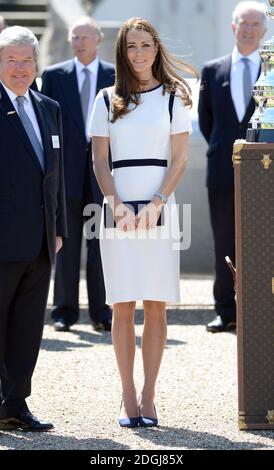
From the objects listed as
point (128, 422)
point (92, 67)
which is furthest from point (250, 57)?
point (128, 422)

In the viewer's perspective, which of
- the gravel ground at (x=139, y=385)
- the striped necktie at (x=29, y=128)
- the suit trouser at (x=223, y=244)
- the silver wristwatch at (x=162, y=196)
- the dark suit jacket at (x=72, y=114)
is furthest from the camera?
the suit trouser at (x=223, y=244)

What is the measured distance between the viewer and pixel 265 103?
650 centimetres

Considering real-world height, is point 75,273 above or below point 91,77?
below

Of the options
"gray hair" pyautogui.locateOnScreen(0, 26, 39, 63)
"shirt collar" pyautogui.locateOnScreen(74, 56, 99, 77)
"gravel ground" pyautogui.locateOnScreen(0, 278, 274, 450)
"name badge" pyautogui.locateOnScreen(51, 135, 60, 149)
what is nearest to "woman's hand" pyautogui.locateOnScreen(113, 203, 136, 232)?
"name badge" pyautogui.locateOnScreen(51, 135, 60, 149)

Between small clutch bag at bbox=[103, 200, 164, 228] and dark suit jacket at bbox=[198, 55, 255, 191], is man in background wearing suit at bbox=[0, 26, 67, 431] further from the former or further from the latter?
dark suit jacket at bbox=[198, 55, 255, 191]

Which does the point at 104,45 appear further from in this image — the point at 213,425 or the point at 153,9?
the point at 213,425

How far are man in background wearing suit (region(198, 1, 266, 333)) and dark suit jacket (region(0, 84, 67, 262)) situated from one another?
3.10 metres

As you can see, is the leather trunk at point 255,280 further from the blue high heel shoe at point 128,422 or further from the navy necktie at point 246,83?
the navy necktie at point 246,83

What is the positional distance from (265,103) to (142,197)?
0.73 m

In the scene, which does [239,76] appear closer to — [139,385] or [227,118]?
[227,118]

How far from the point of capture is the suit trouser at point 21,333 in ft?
21.2

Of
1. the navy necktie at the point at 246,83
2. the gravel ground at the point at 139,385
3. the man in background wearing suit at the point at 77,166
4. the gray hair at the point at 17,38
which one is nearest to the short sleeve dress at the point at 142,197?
the gray hair at the point at 17,38

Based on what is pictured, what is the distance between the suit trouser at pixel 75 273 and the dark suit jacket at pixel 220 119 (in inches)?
33.1

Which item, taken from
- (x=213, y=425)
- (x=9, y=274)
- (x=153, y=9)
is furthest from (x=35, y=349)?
(x=153, y=9)
